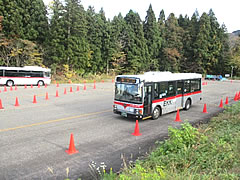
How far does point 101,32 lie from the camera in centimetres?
4997

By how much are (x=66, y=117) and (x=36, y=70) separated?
21865 millimetres

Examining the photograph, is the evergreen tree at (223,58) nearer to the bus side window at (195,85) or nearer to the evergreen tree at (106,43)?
the evergreen tree at (106,43)

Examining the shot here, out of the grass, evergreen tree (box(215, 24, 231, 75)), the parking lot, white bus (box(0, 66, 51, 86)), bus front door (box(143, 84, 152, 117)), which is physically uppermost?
evergreen tree (box(215, 24, 231, 75))

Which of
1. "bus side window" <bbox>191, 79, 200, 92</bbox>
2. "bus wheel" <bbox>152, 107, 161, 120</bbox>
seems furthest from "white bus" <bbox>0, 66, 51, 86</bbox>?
"bus wheel" <bbox>152, 107, 161, 120</bbox>

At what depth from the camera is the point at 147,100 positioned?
11.6m

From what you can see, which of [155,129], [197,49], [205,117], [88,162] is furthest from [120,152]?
[197,49]

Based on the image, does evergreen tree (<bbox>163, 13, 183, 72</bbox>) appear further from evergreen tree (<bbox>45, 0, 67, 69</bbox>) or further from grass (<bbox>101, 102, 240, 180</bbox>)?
grass (<bbox>101, 102, 240, 180</bbox>)

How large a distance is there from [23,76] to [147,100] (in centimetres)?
2479

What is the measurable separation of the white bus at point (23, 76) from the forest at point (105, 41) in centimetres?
579

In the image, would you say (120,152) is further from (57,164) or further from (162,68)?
(162,68)

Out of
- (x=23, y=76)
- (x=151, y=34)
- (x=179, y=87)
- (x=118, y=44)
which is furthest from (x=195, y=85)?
(x=151, y=34)

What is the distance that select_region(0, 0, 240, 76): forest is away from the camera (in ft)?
118

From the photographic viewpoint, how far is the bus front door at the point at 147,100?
1148 centimetres

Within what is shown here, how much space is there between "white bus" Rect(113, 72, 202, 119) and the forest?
1625cm
